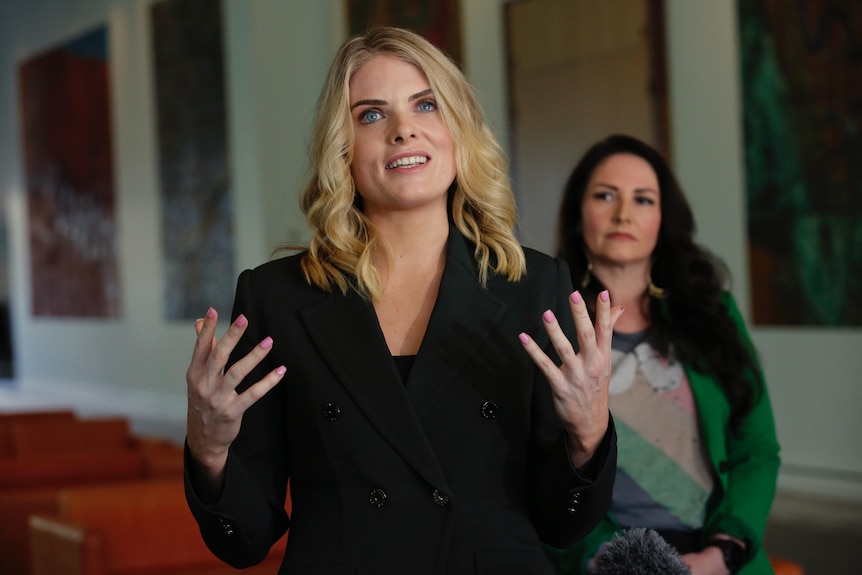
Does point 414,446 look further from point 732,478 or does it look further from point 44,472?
point 44,472

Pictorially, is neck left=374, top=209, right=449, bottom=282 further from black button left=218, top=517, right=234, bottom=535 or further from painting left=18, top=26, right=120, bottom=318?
painting left=18, top=26, right=120, bottom=318

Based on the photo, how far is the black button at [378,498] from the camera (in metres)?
2.02

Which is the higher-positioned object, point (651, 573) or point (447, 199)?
point (447, 199)

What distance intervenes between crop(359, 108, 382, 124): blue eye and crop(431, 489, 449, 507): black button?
0.71m

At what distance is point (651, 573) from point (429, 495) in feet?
1.33

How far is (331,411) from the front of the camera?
2062mm

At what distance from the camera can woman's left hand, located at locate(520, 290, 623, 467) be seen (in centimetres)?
193

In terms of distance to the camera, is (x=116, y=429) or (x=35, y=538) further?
(x=116, y=429)

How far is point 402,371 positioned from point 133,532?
3362mm

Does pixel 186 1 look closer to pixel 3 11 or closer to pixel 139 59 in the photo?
pixel 139 59

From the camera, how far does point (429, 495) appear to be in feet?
6.61

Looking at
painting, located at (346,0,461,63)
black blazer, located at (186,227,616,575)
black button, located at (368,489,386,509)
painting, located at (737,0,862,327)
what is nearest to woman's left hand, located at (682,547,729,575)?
black blazer, located at (186,227,616,575)

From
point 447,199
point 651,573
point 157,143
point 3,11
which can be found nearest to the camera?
point 651,573

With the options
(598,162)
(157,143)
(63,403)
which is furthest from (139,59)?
(598,162)
